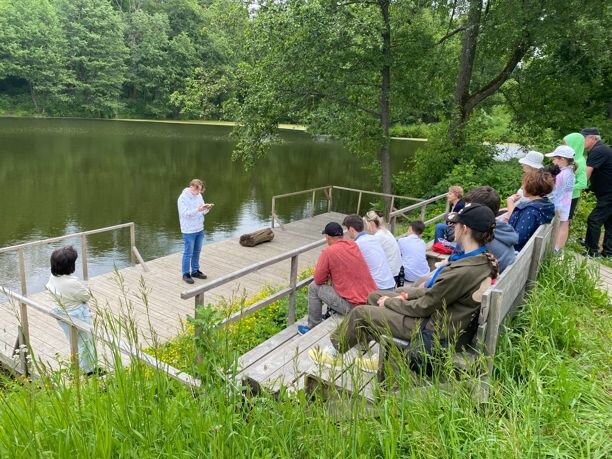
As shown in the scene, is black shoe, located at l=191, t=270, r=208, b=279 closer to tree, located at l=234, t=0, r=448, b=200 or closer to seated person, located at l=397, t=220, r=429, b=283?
seated person, located at l=397, t=220, r=429, b=283

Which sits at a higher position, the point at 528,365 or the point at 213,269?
the point at 528,365

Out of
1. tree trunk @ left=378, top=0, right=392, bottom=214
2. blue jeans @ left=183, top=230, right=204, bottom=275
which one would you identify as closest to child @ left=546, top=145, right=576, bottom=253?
blue jeans @ left=183, top=230, right=204, bottom=275

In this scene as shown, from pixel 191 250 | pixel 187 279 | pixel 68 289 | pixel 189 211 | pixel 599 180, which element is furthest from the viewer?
pixel 187 279

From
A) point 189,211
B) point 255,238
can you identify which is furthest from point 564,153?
point 255,238

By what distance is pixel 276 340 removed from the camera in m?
4.44

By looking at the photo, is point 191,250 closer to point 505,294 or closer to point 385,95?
point 505,294

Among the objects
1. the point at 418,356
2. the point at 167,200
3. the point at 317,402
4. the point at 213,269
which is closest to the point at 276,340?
the point at 418,356

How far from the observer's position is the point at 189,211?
7.36 m

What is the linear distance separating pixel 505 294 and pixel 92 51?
56.4m

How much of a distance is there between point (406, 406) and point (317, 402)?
41 centimetres

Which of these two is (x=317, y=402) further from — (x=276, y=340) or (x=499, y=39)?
(x=499, y=39)

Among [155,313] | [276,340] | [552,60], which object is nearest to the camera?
[276,340]

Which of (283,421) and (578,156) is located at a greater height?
(578,156)

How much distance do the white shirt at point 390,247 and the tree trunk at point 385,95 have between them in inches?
326
